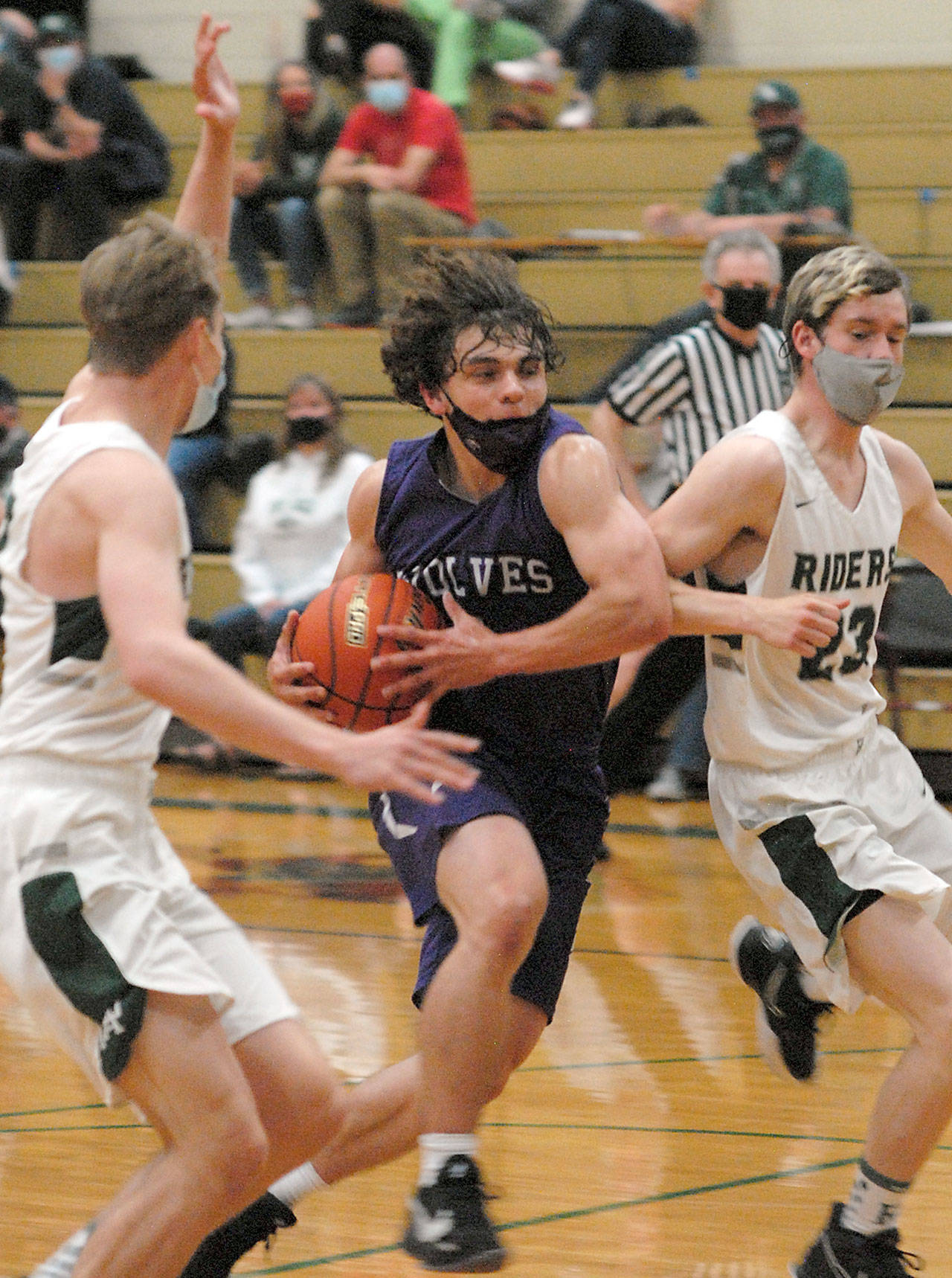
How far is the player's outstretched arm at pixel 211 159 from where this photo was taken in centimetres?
366

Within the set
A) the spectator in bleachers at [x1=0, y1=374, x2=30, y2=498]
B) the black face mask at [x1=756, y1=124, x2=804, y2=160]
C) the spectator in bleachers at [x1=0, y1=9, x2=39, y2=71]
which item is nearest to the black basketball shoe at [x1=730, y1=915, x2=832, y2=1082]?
the black face mask at [x1=756, y1=124, x2=804, y2=160]

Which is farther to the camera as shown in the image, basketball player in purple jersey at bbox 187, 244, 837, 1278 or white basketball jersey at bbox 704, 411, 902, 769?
white basketball jersey at bbox 704, 411, 902, 769

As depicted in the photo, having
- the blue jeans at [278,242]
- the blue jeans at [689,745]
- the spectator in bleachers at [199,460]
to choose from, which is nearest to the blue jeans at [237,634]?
the spectator in bleachers at [199,460]

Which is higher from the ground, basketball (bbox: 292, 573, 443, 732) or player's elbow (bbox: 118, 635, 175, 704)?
player's elbow (bbox: 118, 635, 175, 704)

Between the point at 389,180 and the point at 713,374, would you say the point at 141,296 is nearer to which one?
the point at 713,374

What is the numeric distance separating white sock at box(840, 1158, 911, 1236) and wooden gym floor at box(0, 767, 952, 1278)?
23 cm

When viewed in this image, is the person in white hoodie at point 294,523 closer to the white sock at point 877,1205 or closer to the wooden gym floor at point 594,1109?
the wooden gym floor at point 594,1109

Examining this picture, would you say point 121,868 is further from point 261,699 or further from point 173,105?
point 173,105

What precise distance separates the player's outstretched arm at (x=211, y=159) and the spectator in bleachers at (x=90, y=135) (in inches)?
256

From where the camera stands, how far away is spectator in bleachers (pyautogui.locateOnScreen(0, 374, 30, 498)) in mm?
8125

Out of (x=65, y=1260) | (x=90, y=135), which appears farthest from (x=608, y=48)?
(x=65, y=1260)

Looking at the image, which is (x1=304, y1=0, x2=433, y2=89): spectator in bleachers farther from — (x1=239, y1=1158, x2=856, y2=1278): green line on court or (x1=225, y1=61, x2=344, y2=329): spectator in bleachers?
(x1=239, y1=1158, x2=856, y2=1278): green line on court

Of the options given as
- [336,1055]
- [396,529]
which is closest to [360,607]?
[396,529]

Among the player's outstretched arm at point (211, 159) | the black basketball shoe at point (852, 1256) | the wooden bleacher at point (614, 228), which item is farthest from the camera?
the wooden bleacher at point (614, 228)
